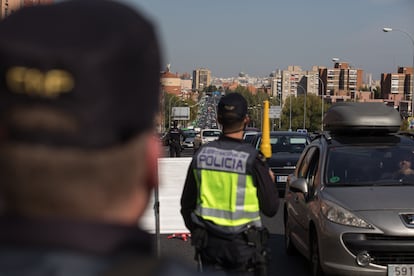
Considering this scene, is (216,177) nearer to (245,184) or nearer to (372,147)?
(245,184)

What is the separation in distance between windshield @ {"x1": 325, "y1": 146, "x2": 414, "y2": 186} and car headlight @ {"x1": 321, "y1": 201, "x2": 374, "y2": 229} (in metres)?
0.48

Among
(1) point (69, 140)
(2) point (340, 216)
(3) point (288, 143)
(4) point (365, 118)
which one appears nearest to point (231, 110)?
(2) point (340, 216)

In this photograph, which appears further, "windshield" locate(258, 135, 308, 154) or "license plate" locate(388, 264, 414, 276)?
"windshield" locate(258, 135, 308, 154)

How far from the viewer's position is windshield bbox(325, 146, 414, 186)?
287 inches

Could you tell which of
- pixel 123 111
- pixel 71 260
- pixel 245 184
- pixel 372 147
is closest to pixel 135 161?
pixel 123 111

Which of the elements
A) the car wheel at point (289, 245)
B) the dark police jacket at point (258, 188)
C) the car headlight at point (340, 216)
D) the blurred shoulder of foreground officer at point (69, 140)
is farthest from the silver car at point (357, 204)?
the blurred shoulder of foreground officer at point (69, 140)

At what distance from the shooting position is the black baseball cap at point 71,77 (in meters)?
1.09

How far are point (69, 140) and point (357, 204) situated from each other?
5862 millimetres

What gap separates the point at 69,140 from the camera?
1097mm

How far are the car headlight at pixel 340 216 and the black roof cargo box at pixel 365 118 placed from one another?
4.36 feet

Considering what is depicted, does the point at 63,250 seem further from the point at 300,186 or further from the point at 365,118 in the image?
the point at 365,118

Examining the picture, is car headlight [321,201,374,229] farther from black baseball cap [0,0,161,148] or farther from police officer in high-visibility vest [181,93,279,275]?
black baseball cap [0,0,161,148]

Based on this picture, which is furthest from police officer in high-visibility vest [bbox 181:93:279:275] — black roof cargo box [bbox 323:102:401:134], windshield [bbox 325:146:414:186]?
black roof cargo box [bbox 323:102:401:134]

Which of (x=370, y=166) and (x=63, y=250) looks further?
(x=370, y=166)
